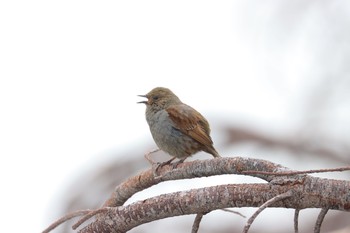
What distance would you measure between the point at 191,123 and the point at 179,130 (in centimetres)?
10

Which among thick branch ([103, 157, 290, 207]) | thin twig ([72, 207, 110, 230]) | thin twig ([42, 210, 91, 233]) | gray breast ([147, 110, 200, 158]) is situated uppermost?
gray breast ([147, 110, 200, 158])

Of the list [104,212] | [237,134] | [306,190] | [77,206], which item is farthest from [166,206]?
[237,134]

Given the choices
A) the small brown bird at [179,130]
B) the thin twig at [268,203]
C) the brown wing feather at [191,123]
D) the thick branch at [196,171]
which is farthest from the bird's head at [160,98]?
the thin twig at [268,203]

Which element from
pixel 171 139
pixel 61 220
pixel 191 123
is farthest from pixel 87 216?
pixel 191 123

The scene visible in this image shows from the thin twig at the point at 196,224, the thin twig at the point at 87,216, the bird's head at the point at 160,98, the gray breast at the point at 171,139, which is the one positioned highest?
the bird's head at the point at 160,98

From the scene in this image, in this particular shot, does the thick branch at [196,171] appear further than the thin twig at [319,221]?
Yes

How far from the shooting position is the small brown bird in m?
6.01

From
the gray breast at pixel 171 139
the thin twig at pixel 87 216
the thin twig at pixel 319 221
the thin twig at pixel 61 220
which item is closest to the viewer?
the thin twig at pixel 319 221

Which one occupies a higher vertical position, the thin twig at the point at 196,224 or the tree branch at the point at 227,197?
the tree branch at the point at 227,197

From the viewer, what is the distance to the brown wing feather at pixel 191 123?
602 cm

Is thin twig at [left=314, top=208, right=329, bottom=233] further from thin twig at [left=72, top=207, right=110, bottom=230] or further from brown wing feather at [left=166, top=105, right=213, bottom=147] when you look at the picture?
brown wing feather at [left=166, top=105, right=213, bottom=147]

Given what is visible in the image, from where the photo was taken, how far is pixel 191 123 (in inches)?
241

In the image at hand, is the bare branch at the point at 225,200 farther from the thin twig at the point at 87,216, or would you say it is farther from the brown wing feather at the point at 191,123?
the brown wing feather at the point at 191,123

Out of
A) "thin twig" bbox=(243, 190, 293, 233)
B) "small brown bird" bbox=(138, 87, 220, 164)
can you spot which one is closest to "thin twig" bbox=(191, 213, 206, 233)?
"thin twig" bbox=(243, 190, 293, 233)
